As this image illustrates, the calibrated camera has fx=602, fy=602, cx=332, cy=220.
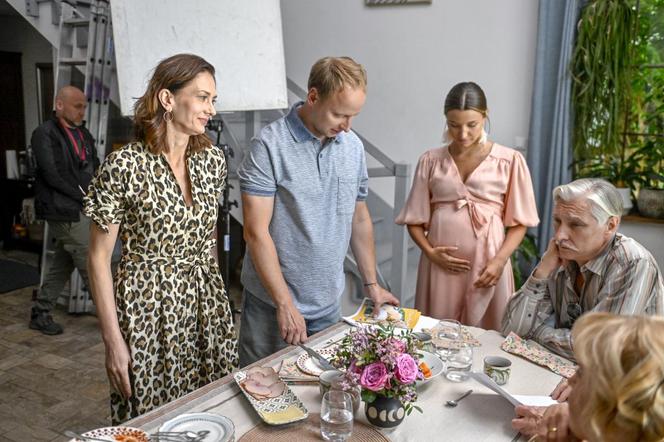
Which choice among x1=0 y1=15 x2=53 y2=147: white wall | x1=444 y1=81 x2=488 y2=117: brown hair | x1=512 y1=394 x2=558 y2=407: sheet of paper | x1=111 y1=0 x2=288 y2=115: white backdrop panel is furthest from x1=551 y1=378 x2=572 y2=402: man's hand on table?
x1=0 y1=15 x2=53 y2=147: white wall

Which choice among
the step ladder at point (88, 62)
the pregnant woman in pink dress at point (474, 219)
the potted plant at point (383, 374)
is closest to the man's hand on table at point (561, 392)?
the potted plant at point (383, 374)

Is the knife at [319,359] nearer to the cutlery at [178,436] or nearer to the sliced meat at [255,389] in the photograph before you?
the sliced meat at [255,389]

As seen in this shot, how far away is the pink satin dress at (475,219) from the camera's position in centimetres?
232

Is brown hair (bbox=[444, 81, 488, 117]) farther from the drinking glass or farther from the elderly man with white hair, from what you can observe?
the drinking glass

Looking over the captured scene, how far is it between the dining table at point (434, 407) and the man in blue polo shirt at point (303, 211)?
31 centimetres

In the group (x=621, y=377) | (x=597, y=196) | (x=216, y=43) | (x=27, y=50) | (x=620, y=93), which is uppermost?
(x=27, y=50)

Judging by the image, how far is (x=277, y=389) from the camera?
54.8 inches

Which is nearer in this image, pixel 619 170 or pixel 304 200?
pixel 304 200

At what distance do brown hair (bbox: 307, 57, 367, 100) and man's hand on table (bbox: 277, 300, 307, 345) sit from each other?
62 centimetres

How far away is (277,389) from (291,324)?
0.35 meters

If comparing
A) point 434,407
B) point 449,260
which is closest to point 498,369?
point 434,407

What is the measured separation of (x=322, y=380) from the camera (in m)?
1.35

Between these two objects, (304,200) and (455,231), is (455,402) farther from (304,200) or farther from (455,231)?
(455,231)

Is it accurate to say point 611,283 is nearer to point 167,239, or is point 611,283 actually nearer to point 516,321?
point 516,321
